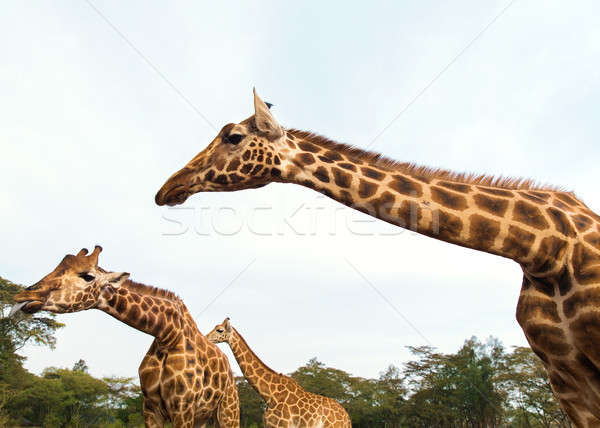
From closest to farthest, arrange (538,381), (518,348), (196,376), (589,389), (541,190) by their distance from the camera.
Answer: (589,389) < (541,190) < (196,376) < (538,381) < (518,348)

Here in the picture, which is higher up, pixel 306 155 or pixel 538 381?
pixel 538 381

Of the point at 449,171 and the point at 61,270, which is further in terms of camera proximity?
the point at 61,270

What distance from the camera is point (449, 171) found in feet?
13.1

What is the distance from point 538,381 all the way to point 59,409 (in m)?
54.2

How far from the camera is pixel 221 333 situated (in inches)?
539

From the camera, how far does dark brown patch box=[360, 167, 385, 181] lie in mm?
3799

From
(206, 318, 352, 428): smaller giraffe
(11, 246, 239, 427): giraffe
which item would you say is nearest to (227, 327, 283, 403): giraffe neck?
(206, 318, 352, 428): smaller giraffe

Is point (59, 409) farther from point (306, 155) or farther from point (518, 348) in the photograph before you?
point (306, 155)

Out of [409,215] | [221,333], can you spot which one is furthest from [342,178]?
[221,333]

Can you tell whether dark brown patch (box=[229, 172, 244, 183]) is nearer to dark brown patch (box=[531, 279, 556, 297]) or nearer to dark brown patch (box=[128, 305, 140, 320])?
dark brown patch (box=[531, 279, 556, 297])

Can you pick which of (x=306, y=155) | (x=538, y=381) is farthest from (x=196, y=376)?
(x=538, y=381)

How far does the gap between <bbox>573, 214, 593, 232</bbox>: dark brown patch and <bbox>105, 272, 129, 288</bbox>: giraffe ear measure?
7853mm

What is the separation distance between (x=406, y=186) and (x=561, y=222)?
1354 mm

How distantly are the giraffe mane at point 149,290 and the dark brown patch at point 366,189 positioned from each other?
6.68 metres
